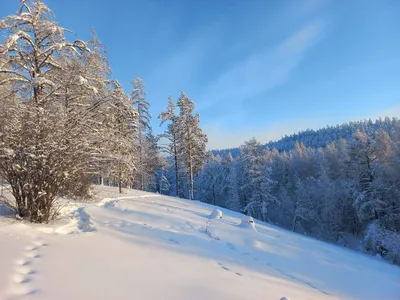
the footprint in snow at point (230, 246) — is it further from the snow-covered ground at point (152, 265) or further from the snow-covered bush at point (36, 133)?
the snow-covered bush at point (36, 133)

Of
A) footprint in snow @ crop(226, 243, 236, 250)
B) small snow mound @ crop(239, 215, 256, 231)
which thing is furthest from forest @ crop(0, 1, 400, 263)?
small snow mound @ crop(239, 215, 256, 231)

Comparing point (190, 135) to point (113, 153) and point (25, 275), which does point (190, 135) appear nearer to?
point (113, 153)

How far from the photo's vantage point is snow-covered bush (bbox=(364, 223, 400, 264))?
20.2 meters

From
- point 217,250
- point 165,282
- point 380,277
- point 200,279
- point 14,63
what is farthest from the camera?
point 380,277

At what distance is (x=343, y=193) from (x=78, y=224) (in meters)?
34.0

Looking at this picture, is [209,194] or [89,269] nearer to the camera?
[89,269]

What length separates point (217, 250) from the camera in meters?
6.76

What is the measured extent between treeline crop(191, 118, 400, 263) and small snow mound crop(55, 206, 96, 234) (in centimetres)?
2110

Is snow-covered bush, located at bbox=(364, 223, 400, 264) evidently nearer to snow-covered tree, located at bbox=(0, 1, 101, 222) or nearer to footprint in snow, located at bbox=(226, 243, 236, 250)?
footprint in snow, located at bbox=(226, 243, 236, 250)

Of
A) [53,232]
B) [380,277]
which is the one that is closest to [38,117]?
[53,232]

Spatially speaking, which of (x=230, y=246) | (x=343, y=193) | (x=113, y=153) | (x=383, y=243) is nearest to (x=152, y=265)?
(x=230, y=246)

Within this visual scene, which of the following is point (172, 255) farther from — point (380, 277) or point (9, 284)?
point (380, 277)

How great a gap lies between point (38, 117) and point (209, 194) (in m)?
56.9

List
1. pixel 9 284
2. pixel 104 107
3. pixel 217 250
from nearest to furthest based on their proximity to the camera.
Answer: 1. pixel 9 284
2. pixel 217 250
3. pixel 104 107
